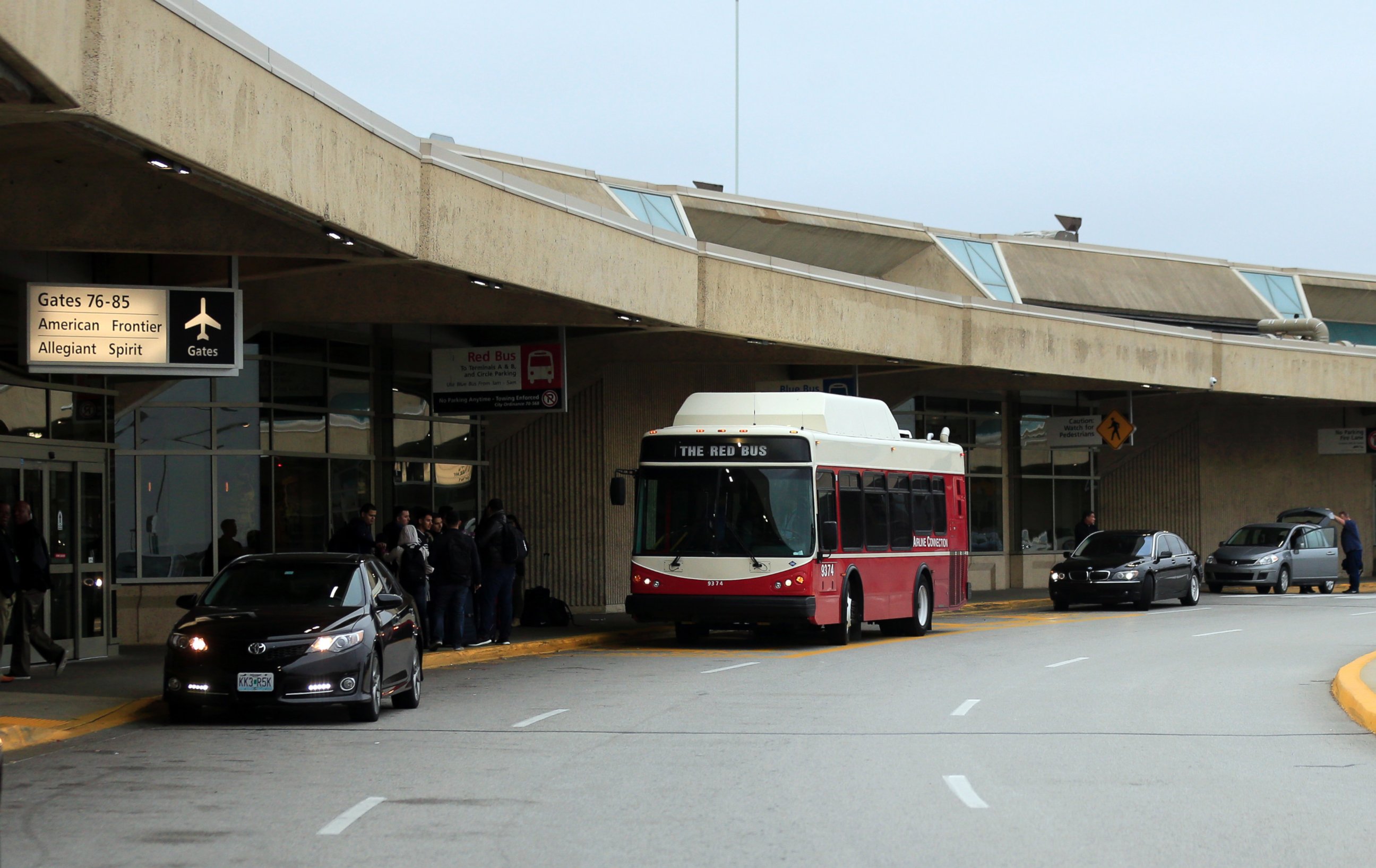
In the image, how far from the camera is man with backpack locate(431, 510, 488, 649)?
21.2 meters

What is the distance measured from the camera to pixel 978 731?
13625 millimetres

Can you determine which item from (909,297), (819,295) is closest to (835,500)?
(819,295)

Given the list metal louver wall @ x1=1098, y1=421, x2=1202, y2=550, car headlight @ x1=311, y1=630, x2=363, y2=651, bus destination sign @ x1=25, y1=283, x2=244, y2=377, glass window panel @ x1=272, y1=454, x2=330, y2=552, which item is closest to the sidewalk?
car headlight @ x1=311, y1=630, x2=363, y2=651

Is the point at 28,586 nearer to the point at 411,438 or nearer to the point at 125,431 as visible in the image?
the point at 125,431

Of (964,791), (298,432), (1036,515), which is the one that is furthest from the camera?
(1036,515)

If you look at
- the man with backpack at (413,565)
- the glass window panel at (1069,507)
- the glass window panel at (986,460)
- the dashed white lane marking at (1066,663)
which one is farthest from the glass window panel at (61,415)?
the glass window panel at (1069,507)

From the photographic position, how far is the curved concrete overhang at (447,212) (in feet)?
40.4

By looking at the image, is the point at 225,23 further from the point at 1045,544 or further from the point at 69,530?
the point at 1045,544

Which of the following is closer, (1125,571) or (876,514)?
(876,514)

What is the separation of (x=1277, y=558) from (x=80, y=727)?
3126cm

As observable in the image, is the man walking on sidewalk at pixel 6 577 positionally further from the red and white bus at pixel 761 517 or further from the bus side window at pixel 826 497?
the bus side window at pixel 826 497


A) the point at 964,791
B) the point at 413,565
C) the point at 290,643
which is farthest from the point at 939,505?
the point at 964,791

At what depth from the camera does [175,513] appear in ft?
73.5

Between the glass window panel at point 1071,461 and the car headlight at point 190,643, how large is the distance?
107ft
